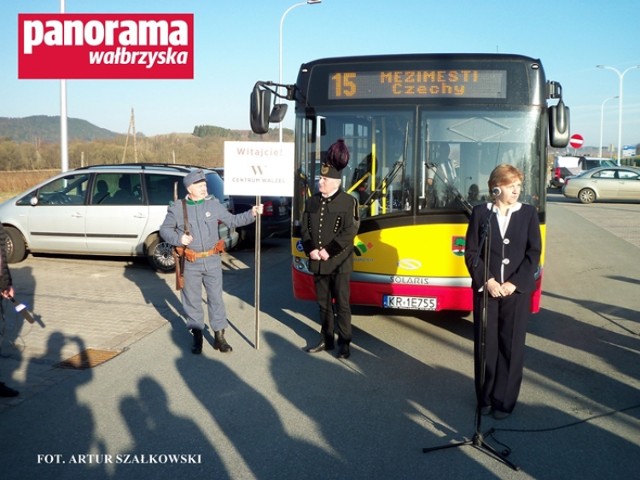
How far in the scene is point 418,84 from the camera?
23.0ft

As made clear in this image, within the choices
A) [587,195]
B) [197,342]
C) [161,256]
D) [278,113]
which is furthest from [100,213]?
[587,195]

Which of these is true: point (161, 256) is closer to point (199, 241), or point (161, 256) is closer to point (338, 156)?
point (199, 241)

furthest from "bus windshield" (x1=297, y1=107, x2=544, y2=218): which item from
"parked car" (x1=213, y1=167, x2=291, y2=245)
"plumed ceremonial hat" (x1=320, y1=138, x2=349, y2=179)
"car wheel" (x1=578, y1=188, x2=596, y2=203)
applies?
"car wheel" (x1=578, y1=188, x2=596, y2=203)

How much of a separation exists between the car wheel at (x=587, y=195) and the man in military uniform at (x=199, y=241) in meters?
26.1

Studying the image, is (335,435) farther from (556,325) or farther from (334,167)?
(556,325)

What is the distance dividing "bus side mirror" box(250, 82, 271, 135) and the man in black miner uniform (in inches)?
41.0

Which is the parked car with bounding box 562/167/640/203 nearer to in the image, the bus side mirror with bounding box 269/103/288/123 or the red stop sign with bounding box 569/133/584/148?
the red stop sign with bounding box 569/133/584/148

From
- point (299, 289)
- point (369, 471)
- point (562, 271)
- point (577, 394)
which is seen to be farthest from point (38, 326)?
point (562, 271)

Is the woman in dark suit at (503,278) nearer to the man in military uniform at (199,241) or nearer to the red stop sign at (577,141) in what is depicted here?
the man in military uniform at (199,241)

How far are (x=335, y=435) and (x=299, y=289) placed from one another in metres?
3.00

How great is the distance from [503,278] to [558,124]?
9.02 ft

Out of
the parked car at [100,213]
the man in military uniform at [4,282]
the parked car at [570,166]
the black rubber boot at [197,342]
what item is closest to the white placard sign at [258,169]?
the black rubber boot at [197,342]

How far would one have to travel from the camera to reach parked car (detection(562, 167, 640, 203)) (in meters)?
28.3

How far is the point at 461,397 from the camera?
5.36 metres
